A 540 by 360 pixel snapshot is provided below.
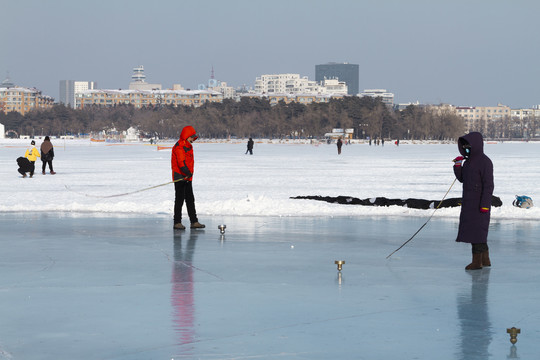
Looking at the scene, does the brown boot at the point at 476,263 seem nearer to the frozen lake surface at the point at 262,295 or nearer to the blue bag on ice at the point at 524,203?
the frozen lake surface at the point at 262,295

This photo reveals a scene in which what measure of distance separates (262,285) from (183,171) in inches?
194

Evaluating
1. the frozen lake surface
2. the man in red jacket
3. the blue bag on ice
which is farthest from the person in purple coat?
Result: the blue bag on ice

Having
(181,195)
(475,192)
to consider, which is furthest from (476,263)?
(181,195)

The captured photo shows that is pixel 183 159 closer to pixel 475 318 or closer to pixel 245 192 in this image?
pixel 475 318

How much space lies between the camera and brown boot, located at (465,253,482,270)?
9.27 m

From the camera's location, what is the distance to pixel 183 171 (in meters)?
13.0

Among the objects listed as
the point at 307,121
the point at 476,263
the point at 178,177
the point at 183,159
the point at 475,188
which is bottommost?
the point at 476,263

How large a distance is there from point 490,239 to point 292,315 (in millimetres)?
5943

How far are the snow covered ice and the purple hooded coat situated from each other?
17.4 inches

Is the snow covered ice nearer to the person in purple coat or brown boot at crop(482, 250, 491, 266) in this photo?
brown boot at crop(482, 250, 491, 266)

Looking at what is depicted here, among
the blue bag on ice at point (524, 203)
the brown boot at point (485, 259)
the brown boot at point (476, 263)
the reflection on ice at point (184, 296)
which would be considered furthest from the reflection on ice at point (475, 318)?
the blue bag on ice at point (524, 203)

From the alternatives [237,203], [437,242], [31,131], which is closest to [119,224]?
[237,203]

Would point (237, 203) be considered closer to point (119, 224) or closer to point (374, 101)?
point (119, 224)

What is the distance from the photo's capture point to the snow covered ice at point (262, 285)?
19.5ft
